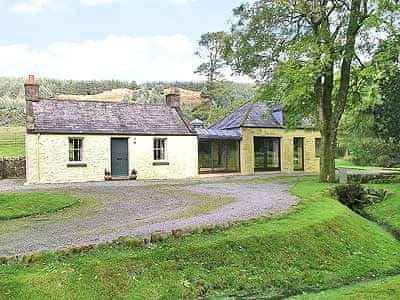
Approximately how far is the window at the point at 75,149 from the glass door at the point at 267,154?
11.8 metres

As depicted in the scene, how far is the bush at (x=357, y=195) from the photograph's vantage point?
1845 centimetres

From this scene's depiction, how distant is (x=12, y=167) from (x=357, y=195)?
20.6 metres

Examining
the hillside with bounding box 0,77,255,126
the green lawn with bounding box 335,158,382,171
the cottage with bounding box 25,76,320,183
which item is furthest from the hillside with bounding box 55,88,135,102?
the cottage with bounding box 25,76,320,183

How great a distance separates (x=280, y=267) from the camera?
9102 millimetres

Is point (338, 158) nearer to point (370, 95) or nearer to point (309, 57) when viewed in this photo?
point (370, 95)

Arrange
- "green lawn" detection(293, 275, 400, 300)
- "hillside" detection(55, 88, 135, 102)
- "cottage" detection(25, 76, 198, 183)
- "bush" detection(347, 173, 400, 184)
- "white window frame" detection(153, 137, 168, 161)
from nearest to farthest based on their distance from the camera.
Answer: "green lawn" detection(293, 275, 400, 300) → "bush" detection(347, 173, 400, 184) → "cottage" detection(25, 76, 198, 183) → "white window frame" detection(153, 137, 168, 161) → "hillside" detection(55, 88, 135, 102)

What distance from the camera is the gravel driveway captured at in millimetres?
9395

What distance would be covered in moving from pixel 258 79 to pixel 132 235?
15.9 metres

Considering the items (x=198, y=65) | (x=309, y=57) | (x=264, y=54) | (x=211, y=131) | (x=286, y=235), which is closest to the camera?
(x=286, y=235)

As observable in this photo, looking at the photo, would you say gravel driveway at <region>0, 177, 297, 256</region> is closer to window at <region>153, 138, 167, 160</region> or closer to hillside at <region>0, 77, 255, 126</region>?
window at <region>153, 138, 167, 160</region>

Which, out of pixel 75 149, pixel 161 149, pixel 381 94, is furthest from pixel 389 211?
pixel 75 149

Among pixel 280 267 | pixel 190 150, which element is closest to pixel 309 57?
pixel 190 150

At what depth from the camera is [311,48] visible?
63.6 feet

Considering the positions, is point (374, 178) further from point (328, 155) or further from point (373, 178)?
point (328, 155)
